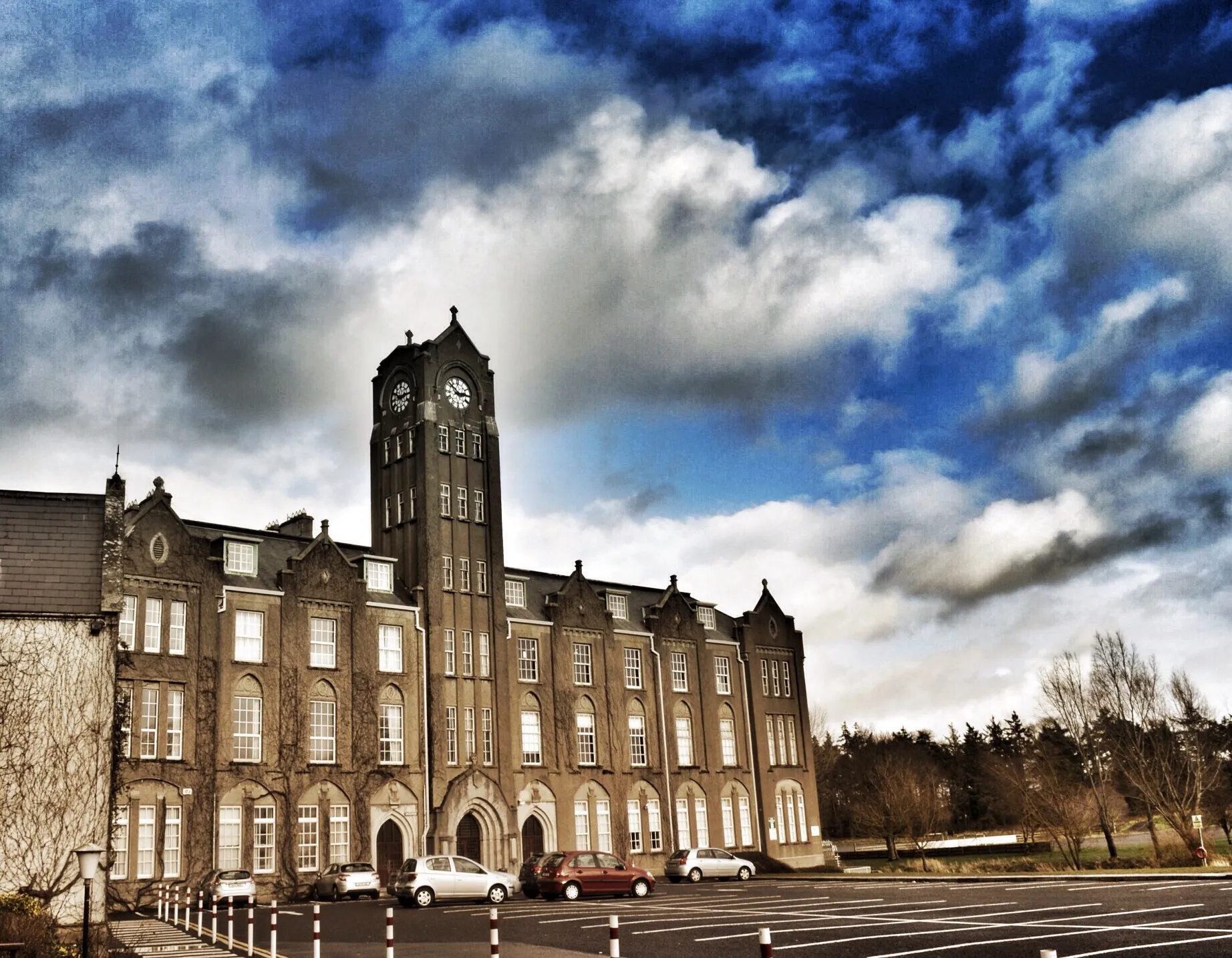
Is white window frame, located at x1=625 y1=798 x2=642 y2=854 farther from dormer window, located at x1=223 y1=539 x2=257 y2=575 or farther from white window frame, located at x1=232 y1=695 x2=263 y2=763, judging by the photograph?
dormer window, located at x1=223 y1=539 x2=257 y2=575

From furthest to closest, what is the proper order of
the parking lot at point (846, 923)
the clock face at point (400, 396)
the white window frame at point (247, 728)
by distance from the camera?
the clock face at point (400, 396) < the white window frame at point (247, 728) < the parking lot at point (846, 923)

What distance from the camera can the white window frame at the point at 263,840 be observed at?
139ft

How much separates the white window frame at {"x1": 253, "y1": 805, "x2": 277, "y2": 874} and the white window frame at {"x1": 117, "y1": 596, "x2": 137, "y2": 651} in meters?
7.86

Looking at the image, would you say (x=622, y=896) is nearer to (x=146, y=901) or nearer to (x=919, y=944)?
(x=146, y=901)

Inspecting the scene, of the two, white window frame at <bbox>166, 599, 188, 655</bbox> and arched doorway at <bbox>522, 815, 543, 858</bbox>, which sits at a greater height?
white window frame at <bbox>166, 599, 188, 655</bbox>

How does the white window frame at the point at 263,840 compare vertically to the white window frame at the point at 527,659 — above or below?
below

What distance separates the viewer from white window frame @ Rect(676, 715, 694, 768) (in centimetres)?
5922

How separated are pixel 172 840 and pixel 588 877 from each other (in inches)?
618

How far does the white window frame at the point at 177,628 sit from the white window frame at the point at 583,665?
1966 centimetres

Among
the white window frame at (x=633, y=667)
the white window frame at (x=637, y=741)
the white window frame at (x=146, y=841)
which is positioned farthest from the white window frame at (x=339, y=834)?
the white window frame at (x=633, y=667)

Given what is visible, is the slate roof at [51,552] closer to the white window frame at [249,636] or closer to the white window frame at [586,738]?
the white window frame at [249,636]

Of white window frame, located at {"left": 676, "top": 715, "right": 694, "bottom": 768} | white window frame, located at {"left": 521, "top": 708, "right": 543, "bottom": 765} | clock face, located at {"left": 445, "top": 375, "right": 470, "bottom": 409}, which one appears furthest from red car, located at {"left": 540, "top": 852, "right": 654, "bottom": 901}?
clock face, located at {"left": 445, "top": 375, "right": 470, "bottom": 409}

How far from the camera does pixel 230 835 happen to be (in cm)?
4212

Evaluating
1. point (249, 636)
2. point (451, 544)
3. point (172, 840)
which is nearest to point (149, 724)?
point (172, 840)
